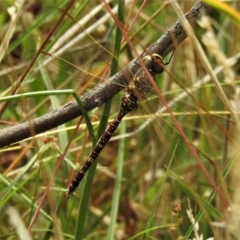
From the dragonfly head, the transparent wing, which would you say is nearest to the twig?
the dragonfly head

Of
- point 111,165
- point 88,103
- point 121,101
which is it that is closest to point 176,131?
point 121,101

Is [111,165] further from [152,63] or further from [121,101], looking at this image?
[152,63]

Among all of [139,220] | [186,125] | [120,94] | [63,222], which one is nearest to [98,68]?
[120,94]

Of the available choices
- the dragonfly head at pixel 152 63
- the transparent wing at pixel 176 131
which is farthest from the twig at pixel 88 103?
the transparent wing at pixel 176 131

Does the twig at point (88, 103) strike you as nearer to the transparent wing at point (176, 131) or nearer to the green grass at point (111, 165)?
the green grass at point (111, 165)

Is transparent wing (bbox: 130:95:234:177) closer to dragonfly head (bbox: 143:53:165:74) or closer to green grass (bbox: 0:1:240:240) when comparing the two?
green grass (bbox: 0:1:240:240)

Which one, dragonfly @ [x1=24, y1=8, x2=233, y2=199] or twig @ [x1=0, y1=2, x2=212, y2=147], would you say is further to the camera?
dragonfly @ [x1=24, y1=8, x2=233, y2=199]

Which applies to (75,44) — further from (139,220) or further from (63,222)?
(139,220)
